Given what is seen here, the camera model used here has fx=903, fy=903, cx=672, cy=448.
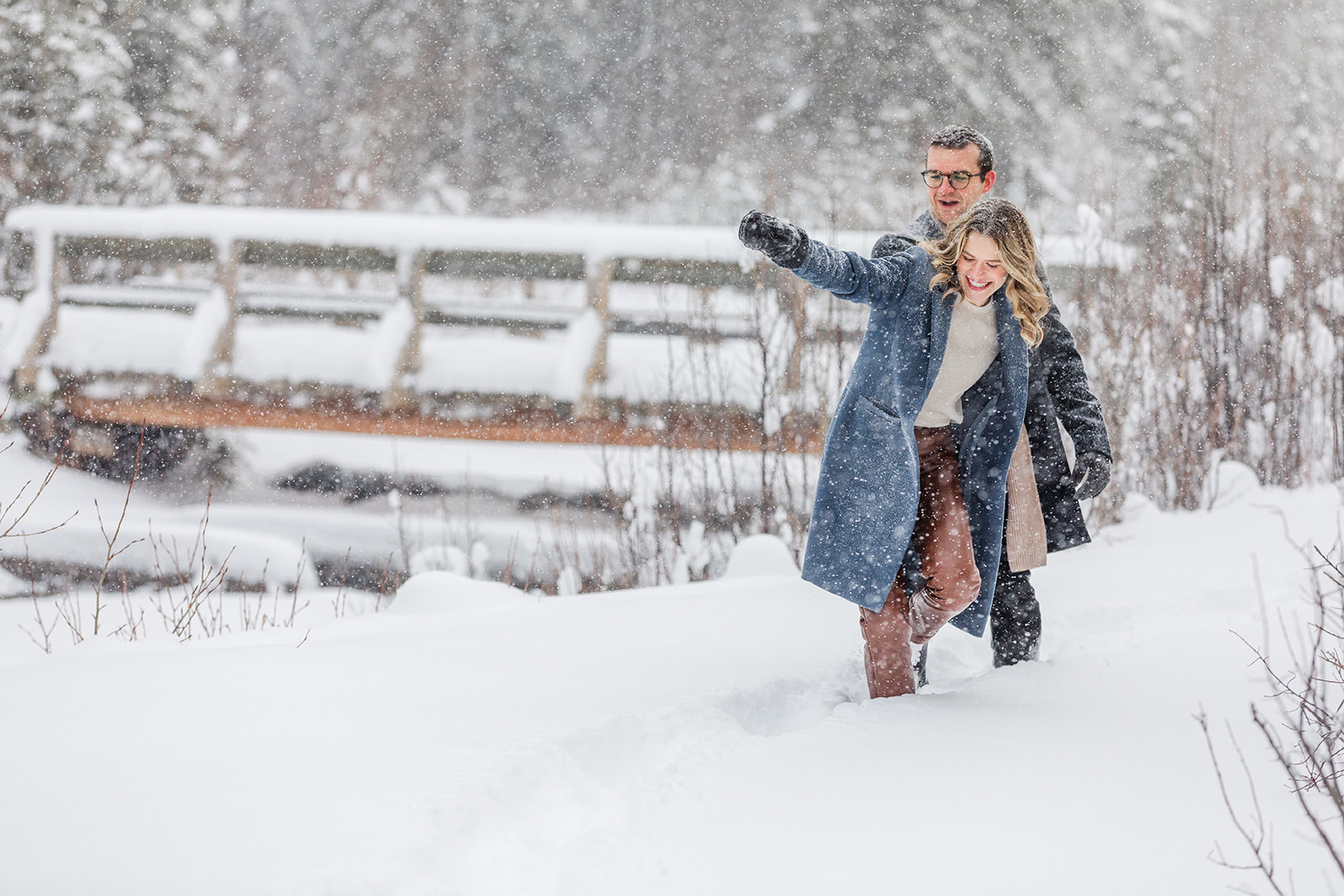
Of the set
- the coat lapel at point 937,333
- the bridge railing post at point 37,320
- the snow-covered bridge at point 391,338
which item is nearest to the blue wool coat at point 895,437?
the coat lapel at point 937,333

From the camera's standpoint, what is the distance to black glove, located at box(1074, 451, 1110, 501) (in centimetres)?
217

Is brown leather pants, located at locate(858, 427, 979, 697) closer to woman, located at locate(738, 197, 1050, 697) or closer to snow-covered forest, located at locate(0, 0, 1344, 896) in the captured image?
woman, located at locate(738, 197, 1050, 697)

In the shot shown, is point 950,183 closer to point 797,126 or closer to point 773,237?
point 773,237

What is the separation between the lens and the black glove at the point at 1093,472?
2.17 meters

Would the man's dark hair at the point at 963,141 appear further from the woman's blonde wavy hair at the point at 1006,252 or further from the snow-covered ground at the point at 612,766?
the snow-covered ground at the point at 612,766

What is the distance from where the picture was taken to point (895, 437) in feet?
6.72

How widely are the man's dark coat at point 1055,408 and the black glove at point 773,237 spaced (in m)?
0.49

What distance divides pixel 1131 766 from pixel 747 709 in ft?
2.78

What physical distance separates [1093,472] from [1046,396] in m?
0.22

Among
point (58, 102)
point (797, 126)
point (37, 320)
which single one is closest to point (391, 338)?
point (37, 320)

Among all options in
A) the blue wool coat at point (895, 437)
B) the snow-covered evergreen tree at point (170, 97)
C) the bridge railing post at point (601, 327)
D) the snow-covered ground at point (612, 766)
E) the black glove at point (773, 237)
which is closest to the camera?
the snow-covered ground at point (612, 766)

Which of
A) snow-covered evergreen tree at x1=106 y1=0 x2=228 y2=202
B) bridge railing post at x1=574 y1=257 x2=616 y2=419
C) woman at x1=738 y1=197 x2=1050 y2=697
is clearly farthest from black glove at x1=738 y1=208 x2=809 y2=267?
snow-covered evergreen tree at x1=106 y1=0 x2=228 y2=202

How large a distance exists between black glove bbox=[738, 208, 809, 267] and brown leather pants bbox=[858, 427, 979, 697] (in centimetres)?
61

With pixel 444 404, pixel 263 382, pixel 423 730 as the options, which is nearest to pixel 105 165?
pixel 263 382
